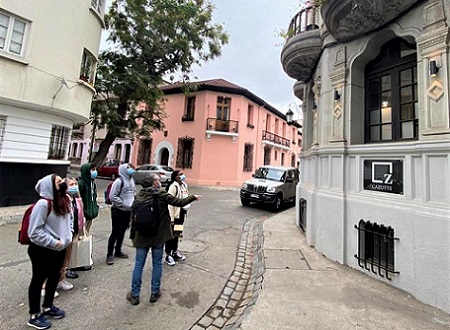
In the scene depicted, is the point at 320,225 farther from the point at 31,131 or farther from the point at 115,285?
the point at 31,131

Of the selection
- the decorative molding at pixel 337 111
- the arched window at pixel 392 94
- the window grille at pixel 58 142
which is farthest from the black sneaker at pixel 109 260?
the window grille at pixel 58 142

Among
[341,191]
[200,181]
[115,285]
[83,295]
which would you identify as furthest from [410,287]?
[200,181]

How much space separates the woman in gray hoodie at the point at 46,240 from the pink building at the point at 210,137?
17.4 metres

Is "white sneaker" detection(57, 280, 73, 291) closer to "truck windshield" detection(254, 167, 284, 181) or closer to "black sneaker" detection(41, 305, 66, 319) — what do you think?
"black sneaker" detection(41, 305, 66, 319)

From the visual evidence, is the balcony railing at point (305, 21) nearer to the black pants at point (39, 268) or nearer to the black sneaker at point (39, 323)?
the black pants at point (39, 268)

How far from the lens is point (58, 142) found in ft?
31.0

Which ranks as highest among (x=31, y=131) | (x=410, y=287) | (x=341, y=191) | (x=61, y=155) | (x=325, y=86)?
(x=325, y=86)

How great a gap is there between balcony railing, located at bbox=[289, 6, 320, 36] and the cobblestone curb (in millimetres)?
5457

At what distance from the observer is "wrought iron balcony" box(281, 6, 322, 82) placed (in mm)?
5715

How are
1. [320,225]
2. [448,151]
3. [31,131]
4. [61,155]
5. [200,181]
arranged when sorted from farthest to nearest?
1. [200,181]
2. [61,155]
3. [31,131]
4. [320,225]
5. [448,151]

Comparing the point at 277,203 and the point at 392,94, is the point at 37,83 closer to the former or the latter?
the point at 392,94

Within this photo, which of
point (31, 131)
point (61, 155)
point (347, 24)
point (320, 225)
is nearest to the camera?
point (347, 24)

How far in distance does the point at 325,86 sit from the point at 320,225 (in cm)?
305

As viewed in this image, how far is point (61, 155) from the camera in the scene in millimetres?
9664
